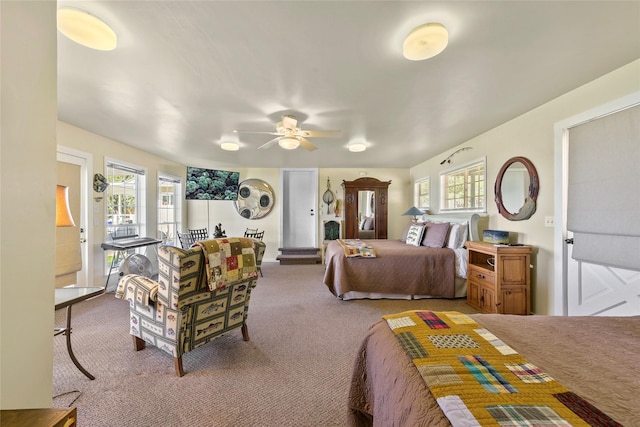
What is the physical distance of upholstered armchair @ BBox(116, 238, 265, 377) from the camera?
1745 mm

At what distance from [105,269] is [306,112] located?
3936 millimetres

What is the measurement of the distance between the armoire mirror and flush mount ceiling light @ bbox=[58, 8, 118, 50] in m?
4.81

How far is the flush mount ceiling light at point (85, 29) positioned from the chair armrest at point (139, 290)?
5.58ft

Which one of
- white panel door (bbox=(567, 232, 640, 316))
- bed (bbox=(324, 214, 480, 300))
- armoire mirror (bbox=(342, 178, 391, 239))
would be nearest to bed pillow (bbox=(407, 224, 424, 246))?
bed (bbox=(324, 214, 480, 300))

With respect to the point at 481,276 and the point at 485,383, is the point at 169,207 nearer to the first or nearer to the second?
the point at 481,276

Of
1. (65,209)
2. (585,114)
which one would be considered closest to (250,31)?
(65,209)

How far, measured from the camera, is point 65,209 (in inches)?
61.0

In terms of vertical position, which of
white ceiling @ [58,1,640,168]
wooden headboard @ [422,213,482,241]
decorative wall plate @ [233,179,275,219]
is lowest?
wooden headboard @ [422,213,482,241]

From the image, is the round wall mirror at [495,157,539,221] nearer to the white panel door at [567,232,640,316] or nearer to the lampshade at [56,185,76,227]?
the white panel door at [567,232,640,316]

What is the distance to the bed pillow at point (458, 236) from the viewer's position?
356 centimetres

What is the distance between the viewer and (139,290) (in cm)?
196

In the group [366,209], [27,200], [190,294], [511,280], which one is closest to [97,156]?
[190,294]

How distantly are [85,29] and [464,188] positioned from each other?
4698 mm

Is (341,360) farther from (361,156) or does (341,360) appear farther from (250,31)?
(361,156)
